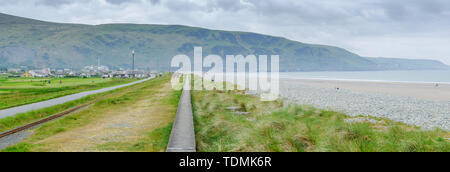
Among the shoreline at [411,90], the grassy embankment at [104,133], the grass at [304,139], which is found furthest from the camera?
the shoreline at [411,90]

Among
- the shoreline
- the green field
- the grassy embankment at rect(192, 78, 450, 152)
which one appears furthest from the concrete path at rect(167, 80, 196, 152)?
the shoreline

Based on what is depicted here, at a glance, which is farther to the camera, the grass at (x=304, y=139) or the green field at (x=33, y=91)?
the green field at (x=33, y=91)

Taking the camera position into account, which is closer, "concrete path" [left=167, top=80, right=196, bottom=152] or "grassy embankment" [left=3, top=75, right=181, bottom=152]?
"concrete path" [left=167, top=80, right=196, bottom=152]

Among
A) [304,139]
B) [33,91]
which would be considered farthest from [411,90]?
[33,91]

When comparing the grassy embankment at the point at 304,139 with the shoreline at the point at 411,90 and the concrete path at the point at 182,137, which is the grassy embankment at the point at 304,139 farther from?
the shoreline at the point at 411,90

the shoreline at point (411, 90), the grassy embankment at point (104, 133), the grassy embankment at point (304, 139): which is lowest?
the shoreline at point (411, 90)

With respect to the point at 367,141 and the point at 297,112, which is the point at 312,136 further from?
the point at 297,112

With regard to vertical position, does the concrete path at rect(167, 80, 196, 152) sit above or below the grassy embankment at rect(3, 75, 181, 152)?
above

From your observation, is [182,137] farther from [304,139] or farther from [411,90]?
[411,90]

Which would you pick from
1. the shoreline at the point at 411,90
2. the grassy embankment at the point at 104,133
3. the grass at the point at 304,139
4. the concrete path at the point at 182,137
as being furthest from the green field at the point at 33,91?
the shoreline at the point at 411,90

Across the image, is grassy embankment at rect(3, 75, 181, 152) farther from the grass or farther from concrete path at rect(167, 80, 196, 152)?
the grass

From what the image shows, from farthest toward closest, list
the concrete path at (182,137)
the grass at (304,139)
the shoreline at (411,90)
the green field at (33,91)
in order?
the shoreline at (411,90) < the green field at (33,91) < the grass at (304,139) < the concrete path at (182,137)

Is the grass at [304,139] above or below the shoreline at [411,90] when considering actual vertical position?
above
